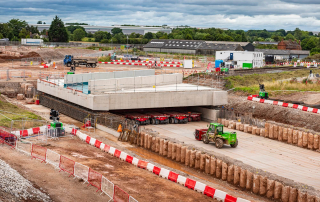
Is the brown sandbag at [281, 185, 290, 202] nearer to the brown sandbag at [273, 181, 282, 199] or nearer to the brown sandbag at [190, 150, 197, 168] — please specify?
the brown sandbag at [273, 181, 282, 199]

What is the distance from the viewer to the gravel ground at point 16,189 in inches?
776

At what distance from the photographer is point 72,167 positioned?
986 inches

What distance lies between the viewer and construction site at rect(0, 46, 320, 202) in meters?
23.3

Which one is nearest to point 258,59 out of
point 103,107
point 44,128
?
point 103,107

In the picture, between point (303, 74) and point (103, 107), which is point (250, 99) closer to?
point (103, 107)

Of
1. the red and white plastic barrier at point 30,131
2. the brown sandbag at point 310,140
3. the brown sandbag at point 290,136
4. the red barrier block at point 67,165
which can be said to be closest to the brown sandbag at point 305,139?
the brown sandbag at point 310,140

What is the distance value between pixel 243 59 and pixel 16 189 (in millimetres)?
74503

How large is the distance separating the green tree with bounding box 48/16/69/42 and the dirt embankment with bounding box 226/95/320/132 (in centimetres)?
9836

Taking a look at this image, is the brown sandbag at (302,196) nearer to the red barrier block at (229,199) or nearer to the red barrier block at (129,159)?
the red barrier block at (229,199)

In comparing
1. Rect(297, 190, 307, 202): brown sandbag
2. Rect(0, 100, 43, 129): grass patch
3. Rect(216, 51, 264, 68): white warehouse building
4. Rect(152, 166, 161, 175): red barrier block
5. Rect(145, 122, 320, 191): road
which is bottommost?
Rect(145, 122, 320, 191): road

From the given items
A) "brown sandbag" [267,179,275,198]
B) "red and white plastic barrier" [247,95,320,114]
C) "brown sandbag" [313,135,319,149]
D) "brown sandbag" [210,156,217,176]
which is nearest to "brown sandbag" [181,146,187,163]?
"brown sandbag" [210,156,217,176]

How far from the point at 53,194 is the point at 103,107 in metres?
22.2

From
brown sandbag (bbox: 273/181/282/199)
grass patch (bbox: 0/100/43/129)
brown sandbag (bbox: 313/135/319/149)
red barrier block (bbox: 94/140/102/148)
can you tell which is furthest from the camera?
brown sandbag (bbox: 313/135/319/149)

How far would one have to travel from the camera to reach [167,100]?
46.5 m
